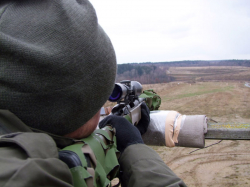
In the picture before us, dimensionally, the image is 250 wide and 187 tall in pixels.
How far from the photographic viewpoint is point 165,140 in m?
1.95

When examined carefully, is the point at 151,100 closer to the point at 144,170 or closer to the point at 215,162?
the point at 144,170

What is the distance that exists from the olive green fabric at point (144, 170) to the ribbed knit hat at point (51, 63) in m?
0.34

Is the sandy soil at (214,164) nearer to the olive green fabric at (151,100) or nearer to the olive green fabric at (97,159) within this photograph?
the olive green fabric at (151,100)

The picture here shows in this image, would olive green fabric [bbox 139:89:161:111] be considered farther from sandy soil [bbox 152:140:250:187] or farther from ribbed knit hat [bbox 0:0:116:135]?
sandy soil [bbox 152:140:250:187]

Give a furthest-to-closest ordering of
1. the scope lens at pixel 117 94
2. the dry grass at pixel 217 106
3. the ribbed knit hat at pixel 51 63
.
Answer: the dry grass at pixel 217 106 → the scope lens at pixel 117 94 → the ribbed knit hat at pixel 51 63

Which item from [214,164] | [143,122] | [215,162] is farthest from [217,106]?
[143,122]

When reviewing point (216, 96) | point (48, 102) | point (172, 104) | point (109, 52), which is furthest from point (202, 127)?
point (216, 96)

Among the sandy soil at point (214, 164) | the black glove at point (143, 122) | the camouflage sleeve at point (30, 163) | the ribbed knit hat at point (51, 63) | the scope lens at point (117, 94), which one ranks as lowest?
the sandy soil at point (214, 164)

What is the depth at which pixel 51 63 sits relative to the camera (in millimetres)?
788

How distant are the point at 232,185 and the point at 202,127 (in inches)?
122

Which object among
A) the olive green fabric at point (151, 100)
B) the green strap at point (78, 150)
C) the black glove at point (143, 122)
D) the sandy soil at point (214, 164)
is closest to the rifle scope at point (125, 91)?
the black glove at point (143, 122)

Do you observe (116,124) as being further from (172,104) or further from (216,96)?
(216,96)

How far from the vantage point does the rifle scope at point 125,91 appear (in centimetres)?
179

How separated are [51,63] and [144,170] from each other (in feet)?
2.07
